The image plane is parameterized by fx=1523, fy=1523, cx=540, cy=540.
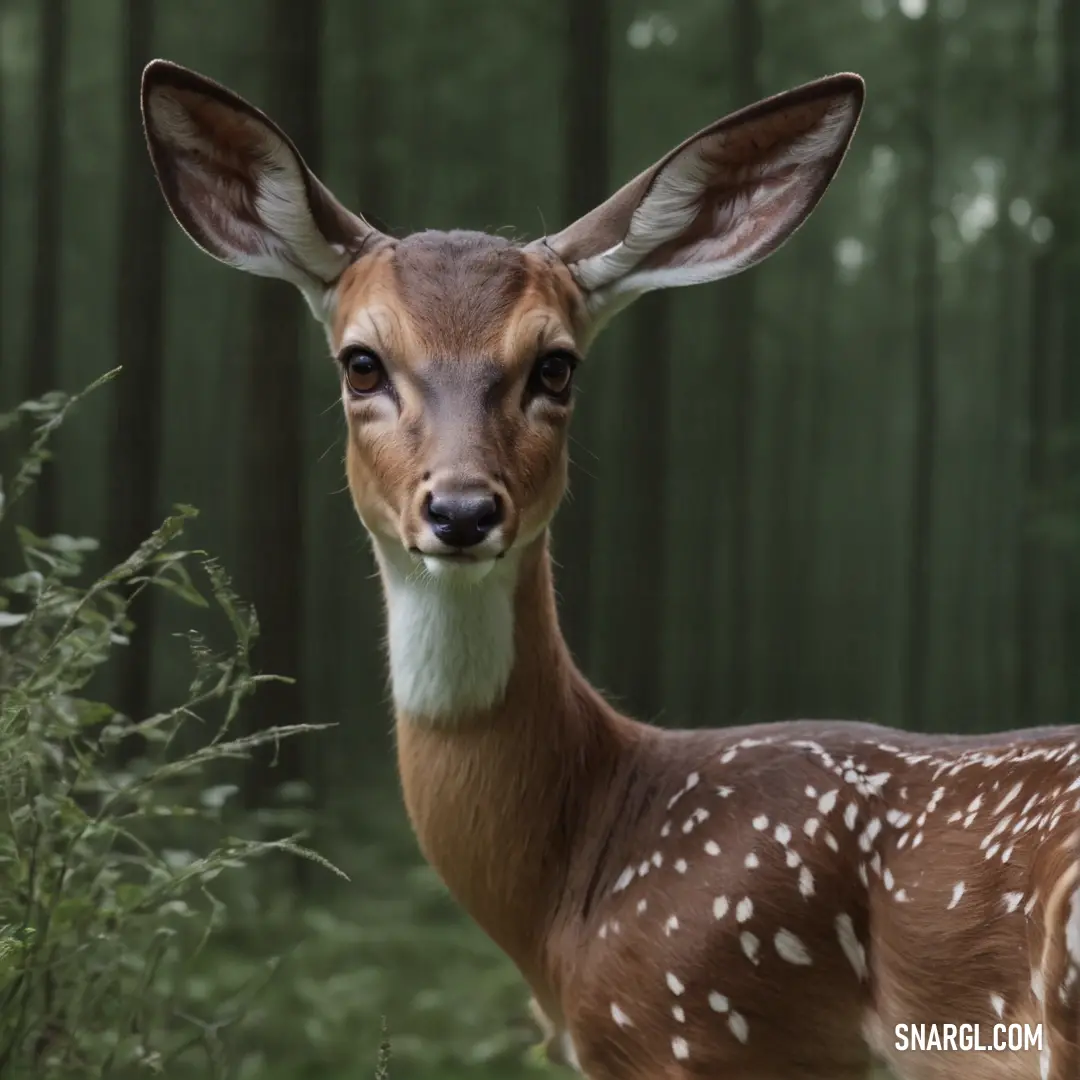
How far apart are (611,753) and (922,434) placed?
917 centimetres

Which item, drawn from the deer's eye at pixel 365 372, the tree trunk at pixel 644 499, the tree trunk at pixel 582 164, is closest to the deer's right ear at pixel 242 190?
the deer's eye at pixel 365 372

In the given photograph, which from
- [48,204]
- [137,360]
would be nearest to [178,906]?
[137,360]

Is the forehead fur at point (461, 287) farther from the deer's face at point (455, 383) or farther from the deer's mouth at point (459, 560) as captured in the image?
the deer's mouth at point (459, 560)

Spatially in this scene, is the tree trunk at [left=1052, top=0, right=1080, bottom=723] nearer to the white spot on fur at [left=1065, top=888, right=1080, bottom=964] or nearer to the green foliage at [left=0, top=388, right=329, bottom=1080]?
the green foliage at [left=0, top=388, right=329, bottom=1080]

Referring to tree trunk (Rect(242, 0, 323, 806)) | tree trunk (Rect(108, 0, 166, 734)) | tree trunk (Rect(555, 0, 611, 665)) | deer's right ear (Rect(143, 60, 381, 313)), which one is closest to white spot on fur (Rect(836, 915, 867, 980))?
deer's right ear (Rect(143, 60, 381, 313))

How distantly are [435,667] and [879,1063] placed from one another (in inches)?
39.7

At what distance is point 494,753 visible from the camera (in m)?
→ 2.79

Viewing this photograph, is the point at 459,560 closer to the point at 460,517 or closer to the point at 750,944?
the point at 460,517

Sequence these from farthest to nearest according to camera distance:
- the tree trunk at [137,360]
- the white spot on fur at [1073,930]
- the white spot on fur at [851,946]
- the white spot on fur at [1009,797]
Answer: the tree trunk at [137,360] → the white spot on fur at [851,946] → the white spot on fur at [1009,797] → the white spot on fur at [1073,930]

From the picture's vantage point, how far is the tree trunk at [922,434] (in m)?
10.3

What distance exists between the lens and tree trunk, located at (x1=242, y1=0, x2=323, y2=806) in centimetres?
616

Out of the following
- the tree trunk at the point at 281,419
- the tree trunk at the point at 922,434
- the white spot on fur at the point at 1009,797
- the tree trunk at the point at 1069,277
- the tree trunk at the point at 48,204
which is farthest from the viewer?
the tree trunk at the point at 922,434

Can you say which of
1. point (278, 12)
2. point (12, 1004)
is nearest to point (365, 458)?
point (12, 1004)

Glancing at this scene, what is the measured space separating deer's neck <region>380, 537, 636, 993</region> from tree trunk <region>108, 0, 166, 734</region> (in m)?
3.84
